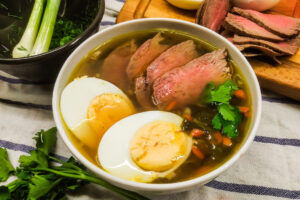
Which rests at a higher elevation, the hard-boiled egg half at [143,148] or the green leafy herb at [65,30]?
the green leafy herb at [65,30]

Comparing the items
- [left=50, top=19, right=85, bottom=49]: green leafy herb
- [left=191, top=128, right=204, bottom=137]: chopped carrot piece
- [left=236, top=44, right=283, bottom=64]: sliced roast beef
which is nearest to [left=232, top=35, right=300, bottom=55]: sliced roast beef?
[left=236, top=44, right=283, bottom=64]: sliced roast beef

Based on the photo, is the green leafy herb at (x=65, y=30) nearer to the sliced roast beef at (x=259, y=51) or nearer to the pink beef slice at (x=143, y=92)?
the pink beef slice at (x=143, y=92)

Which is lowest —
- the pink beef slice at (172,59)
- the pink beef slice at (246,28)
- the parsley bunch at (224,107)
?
the parsley bunch at (224,107)

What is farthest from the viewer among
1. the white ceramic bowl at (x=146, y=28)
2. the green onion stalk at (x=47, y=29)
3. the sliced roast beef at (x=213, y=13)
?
the sliced roast beef at (x=213, y=13)

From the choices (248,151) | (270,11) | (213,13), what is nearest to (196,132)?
(248,151)

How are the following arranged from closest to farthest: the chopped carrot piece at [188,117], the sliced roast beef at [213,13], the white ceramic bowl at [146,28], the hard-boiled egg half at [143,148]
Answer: the white ceramic bowl at [146,28] < the hard-boiled egg half at [143,148] < the chopped carrot piece at [188,117] < the sliced roast beef at [213,13]

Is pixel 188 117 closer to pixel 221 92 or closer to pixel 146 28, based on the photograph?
pixel 221 92

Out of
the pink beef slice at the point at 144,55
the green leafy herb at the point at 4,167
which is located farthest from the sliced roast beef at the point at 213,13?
Result: the green leafy herb at the point at 4,167

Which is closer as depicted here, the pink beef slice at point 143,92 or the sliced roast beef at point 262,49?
the pink beef slice at point 143,92
